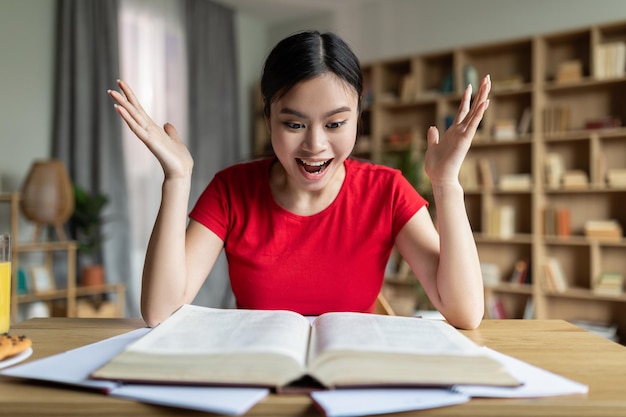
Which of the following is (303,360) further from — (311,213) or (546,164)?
(546,164)

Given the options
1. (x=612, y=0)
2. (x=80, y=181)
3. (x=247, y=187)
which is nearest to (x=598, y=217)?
(x=612, y=0)

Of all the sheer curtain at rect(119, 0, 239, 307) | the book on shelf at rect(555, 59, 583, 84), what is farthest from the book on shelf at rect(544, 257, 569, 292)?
the sheer curtain at rect(119, 0, 239, 307)

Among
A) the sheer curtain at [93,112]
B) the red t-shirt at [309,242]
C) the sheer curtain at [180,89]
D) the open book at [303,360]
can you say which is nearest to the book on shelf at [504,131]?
the sheer curtain at [180,89]

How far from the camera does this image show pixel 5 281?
857 millimetres

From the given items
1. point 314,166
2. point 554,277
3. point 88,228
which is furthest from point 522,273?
point 314,166

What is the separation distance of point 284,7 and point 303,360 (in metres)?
5.05

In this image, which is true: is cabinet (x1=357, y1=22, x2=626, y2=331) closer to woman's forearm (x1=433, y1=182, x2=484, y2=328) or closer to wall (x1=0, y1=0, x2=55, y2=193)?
wall (x1=0, y1=0, x2=55, y2=193)

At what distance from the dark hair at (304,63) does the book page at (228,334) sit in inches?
20.6

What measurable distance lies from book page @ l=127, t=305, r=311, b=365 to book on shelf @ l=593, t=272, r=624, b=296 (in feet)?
11.8

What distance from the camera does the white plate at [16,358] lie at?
0.67 m

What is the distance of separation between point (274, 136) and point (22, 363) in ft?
2.13

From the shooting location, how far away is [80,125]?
3.87m

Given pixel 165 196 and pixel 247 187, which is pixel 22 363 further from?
pixel 247 187

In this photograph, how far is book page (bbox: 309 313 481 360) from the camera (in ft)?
1.97
